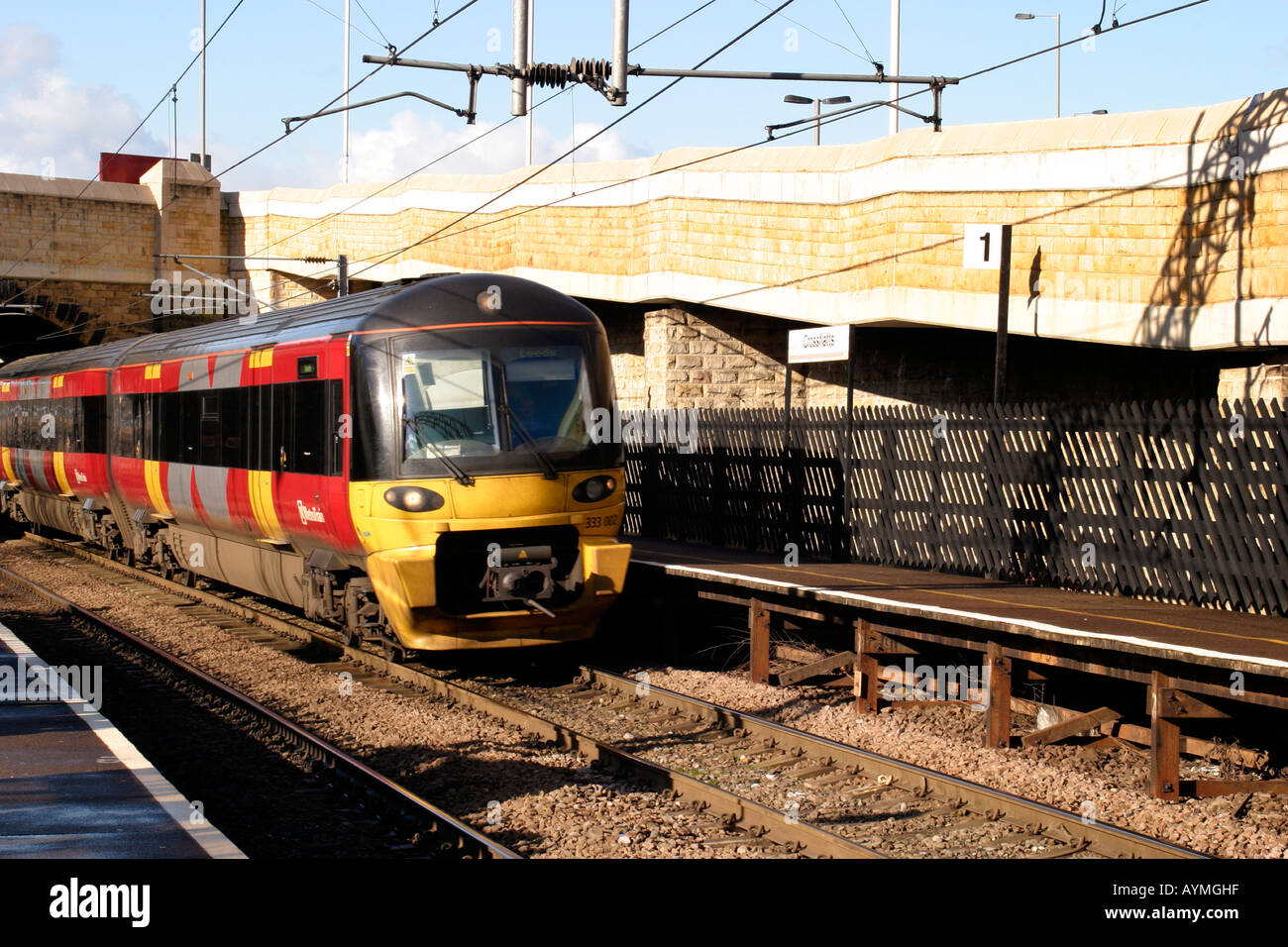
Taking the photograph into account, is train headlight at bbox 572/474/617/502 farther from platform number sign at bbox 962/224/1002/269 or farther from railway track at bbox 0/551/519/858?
platform number sign at bbox 962/224/1002/269

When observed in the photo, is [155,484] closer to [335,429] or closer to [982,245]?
[335,429]

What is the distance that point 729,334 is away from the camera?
2406 cm

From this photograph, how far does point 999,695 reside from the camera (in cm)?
937

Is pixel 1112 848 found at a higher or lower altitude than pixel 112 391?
lower

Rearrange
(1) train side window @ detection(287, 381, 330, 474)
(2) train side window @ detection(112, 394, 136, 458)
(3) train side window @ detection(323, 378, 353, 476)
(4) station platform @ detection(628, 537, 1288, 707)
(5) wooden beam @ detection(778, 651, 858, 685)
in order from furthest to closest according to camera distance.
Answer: (2) train side window @ detection(112, 394, 136, 458)
(1) train side window @ detection(287, 381, 330, 474)
(5) wooden beam @ detection(778, 651, 858, 685)
(3) train side window @ detection(323, 378, 353, 476)
(4) station platform @ detection(628, 537, 1288, 707)

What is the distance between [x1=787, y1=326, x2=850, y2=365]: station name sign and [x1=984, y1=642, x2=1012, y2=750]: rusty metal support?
21.5 feet

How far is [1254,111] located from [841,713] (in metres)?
8.78

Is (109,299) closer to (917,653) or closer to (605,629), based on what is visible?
(605,629)

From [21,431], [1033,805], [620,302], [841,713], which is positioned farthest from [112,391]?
[1033,805]

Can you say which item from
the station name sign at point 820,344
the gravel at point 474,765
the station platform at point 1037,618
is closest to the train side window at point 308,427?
the gravel at point 474,765

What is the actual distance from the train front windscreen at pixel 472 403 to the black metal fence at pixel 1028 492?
400cm

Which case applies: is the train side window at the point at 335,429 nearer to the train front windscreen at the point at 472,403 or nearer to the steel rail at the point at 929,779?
the train front windscreen at the point at 472,403

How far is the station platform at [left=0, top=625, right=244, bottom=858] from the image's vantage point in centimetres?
619

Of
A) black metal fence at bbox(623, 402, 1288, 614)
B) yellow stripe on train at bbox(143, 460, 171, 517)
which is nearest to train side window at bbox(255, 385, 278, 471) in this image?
yellow stripe on train at bbox(143, 460, 171, 517)
